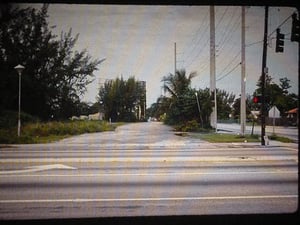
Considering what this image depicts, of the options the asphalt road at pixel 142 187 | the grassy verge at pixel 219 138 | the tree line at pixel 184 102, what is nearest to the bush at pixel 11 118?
the asphalt road at pixel 142 187

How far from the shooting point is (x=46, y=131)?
60.2ft

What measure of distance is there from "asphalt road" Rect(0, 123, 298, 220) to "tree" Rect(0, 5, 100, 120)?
3.34 metres

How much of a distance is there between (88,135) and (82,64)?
516cm

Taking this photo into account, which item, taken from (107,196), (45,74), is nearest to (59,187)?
(107,196)

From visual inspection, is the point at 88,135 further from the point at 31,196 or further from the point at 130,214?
the point at 130,214

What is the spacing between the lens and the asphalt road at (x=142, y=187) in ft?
19.5

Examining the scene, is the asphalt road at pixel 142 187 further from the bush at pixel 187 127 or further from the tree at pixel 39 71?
the bush at pixel 187 127

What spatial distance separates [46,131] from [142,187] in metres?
11.8

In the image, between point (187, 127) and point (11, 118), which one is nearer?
point (11, 118)

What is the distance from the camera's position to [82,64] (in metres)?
18.4

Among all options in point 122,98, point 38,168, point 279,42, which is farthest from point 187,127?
point 38,168

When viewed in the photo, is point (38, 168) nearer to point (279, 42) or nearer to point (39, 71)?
point (39, 71)

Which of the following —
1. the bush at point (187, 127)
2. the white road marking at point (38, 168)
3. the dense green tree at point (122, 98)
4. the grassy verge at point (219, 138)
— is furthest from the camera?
the bush at point (187, 127)

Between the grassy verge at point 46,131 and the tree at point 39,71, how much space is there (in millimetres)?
1310
